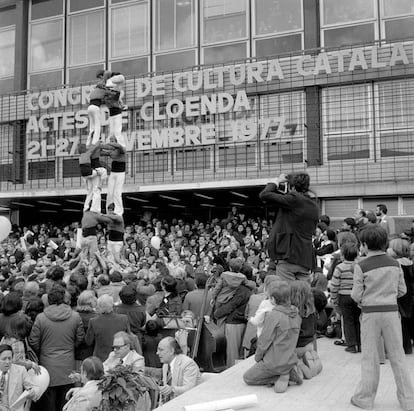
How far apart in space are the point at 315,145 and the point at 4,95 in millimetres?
12380

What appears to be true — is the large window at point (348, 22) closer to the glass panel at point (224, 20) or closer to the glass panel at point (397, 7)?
the glass panel at point (397, 7)

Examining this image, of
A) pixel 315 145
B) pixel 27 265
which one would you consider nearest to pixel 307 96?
pixel 315 145

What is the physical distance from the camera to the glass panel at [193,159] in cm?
1934

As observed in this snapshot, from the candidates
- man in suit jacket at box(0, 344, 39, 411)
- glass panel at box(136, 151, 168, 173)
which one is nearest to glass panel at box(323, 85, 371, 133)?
glass panel at box(136, 151, 168, 173)

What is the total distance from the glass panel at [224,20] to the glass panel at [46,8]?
245 inches

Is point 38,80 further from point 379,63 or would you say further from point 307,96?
point 379,63

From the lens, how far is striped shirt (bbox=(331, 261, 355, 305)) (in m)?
7.17

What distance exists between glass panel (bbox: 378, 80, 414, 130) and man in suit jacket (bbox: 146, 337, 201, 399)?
1322 centimetres

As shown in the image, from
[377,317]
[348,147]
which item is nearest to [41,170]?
[348,147]

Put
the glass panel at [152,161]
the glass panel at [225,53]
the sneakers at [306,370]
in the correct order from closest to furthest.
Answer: the sneakers at [306,370] → the glass panel at [225,53] → the glass panel at [152,161]

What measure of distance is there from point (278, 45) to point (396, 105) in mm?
4401

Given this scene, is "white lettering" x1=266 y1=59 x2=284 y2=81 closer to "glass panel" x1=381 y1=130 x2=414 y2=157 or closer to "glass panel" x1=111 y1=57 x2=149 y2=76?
"glass panel" x1=381 y1=130 x2=414 y2=157

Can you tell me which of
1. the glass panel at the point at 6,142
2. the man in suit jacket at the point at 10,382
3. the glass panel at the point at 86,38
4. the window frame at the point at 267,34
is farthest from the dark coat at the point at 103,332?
the glass panel at the point at 6,142

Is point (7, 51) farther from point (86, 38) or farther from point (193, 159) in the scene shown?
point (193, 159)
